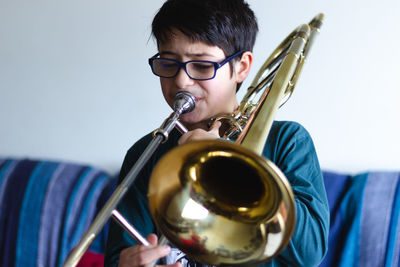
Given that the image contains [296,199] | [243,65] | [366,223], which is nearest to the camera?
[296,199]

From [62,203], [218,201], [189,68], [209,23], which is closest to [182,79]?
[189,68]

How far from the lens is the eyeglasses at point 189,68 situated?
858 mm

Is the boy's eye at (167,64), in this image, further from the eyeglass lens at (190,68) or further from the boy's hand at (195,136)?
the boy's hand at (195,136)

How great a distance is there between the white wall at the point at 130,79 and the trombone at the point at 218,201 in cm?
84

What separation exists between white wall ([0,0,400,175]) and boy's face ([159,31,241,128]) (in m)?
0.62

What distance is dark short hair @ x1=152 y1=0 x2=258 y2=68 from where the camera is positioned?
2.93 feet

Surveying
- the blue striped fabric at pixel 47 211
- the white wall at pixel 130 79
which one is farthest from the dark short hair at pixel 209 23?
the blue striped fabric at pixel 47 211

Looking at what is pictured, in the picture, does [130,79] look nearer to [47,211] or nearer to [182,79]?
[47,211]

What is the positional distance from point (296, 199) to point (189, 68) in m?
0.30

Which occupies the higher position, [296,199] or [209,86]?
[209,86]

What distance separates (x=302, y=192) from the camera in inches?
31.1

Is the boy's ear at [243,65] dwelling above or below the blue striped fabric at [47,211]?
above

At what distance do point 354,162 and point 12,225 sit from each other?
3.79ft

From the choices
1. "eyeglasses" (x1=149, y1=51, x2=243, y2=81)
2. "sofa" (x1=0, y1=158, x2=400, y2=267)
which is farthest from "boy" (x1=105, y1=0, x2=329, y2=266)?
"sofa" (x1=0, y1=158, x2=400, y2=267)
